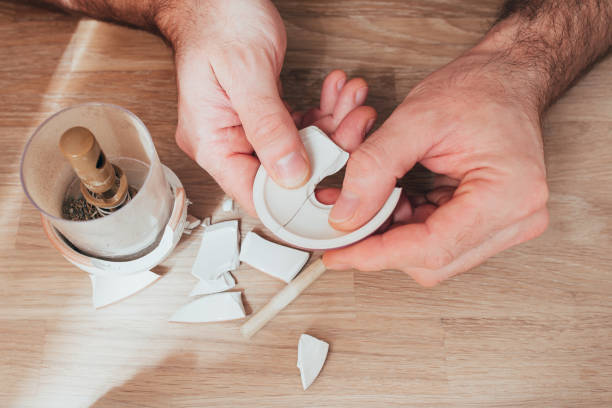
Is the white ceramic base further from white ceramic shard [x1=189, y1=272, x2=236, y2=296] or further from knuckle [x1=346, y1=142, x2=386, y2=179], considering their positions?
knuckle [x1=346, y1=142, x2=386, y2=179]

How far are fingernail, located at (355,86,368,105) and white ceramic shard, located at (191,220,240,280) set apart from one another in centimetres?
25

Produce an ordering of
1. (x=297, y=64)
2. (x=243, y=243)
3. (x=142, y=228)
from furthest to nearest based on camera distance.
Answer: (x=297, y=64), (x=243, y=243), (x=142, y=228)

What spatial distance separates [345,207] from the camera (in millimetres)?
568

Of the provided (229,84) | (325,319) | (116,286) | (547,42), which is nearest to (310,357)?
(325,319)

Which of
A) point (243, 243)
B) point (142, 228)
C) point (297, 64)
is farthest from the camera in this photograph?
point (297, 64)

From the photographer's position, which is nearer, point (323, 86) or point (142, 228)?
point (142, 228)

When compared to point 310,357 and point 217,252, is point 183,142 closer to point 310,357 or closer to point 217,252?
point 217,252

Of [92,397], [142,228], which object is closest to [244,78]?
[142,228]

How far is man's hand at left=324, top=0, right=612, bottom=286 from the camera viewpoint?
56cm

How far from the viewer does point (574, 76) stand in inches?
28.6

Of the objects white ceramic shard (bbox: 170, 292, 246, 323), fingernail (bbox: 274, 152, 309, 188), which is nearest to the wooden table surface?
white ceramic shard (bbox: 170, 292, 246, 323)

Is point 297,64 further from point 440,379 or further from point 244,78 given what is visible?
point 440,379

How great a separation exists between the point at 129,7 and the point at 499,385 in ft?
2.64

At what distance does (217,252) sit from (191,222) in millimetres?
59
